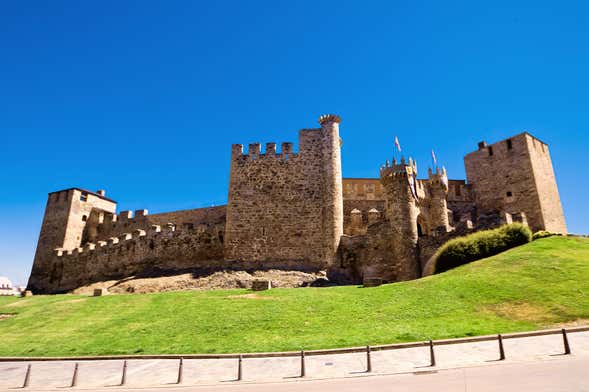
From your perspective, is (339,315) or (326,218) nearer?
(339,315)

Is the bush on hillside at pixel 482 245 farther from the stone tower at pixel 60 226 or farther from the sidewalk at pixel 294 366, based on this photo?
the stone tower at pixel 60 226

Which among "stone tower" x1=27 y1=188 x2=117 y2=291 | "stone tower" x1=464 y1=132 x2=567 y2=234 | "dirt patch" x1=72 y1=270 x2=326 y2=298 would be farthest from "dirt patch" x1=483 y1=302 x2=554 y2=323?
"stone tower" x1=27 y1=188 x2=117 y2=291

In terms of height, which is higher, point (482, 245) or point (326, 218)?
point (326, 218)

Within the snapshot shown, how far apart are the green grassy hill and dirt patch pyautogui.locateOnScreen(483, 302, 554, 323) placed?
32 mm

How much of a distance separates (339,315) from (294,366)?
17.6 feet

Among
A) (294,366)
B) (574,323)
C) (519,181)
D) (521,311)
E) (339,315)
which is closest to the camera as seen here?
(294,366)

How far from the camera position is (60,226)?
47562mm

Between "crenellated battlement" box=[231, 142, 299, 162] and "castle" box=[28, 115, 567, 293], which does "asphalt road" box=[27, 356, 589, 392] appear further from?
"crenellated battlement" box=[231, 142, 299, 162]

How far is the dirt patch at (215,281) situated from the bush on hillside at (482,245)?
30.4ft

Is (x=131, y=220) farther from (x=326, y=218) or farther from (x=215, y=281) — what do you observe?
(x=326, y=218)

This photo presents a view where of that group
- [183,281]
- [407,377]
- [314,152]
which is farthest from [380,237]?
[407,377]

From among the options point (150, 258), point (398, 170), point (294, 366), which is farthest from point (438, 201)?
point (150, 258)

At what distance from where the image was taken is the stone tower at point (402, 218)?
25.3m

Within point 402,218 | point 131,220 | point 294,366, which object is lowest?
point 294,366
